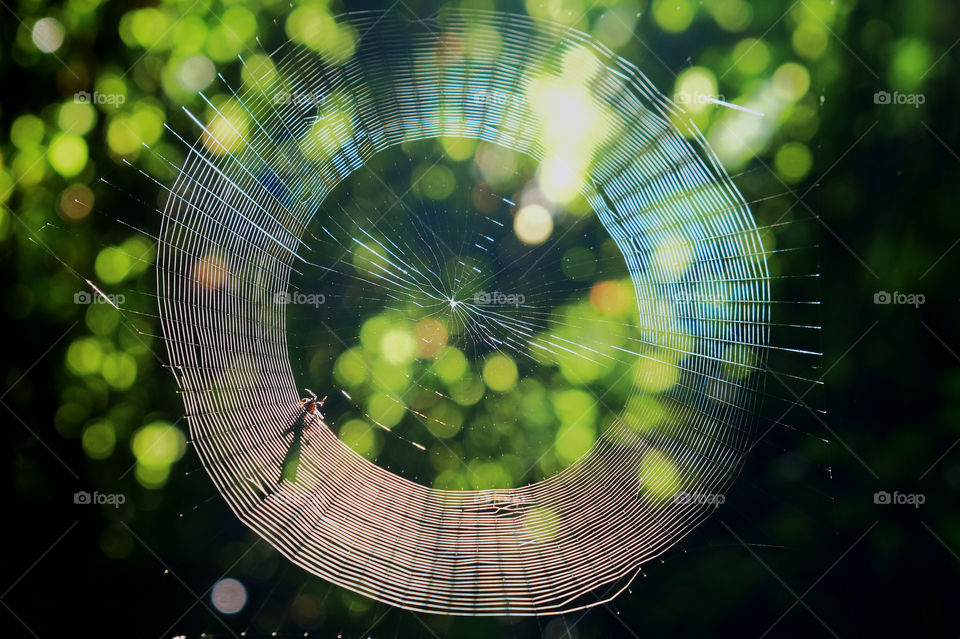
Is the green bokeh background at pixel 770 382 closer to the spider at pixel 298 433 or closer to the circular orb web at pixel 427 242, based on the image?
the circular orb web at pixel 427 242

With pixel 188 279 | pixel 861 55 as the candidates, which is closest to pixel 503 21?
pixel 861 55

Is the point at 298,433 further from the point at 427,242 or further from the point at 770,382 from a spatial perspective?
the point at 770,382

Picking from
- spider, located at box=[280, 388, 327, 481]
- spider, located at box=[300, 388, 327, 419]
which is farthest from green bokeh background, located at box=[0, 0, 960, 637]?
spider, located at box=[300, 388, 327, 419]

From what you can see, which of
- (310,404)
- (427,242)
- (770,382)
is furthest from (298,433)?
(770,382)

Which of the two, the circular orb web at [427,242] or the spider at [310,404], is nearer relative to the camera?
the circular orb web at [427,242]

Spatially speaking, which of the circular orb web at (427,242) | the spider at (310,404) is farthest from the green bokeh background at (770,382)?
the spider at (310,404)

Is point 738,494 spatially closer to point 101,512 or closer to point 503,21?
point 503,21

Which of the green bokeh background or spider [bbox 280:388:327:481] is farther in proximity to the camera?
spider [bbox 280:388:327:481]

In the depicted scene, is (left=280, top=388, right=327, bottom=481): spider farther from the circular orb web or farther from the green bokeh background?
the green bokeh background
